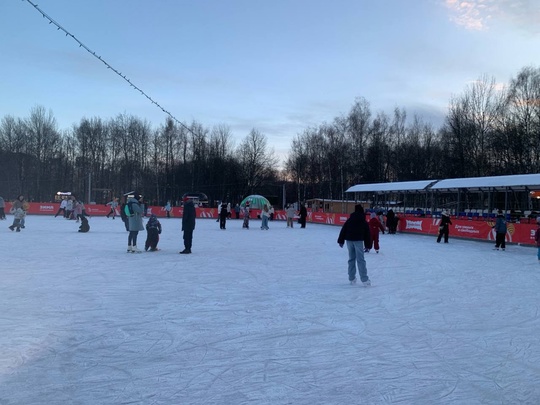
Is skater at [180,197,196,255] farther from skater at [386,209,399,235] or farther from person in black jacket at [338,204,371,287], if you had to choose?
skater at [386,209,399,235]

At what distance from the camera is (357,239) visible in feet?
34.4

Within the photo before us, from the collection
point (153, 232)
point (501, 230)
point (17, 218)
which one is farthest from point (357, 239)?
point (17, 218)

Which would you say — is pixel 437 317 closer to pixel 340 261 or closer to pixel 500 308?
pixel 500 308

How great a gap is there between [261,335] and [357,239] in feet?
15.2

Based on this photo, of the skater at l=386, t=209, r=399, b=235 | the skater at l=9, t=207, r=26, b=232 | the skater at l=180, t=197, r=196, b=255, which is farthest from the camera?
the skater at l=386, t=209, r=399, b=235

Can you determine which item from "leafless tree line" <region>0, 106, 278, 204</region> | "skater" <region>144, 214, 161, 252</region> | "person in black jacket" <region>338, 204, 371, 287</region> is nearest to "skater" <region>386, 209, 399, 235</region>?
"skater" <region>144, 214, 161, 252</region>

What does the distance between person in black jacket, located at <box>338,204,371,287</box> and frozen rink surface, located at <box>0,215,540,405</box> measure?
43 centimetres

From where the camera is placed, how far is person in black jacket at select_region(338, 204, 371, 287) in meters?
10.5

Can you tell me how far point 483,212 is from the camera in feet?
105

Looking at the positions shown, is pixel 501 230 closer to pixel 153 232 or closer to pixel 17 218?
pixel 153 232

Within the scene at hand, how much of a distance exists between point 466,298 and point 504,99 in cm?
4675

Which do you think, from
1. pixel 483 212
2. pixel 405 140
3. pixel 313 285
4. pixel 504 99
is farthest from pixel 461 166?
pixel 313 285

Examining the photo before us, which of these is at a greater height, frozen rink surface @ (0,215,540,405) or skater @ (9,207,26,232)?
skater @ (9,207,26,232)

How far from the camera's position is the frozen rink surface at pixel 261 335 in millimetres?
4500
